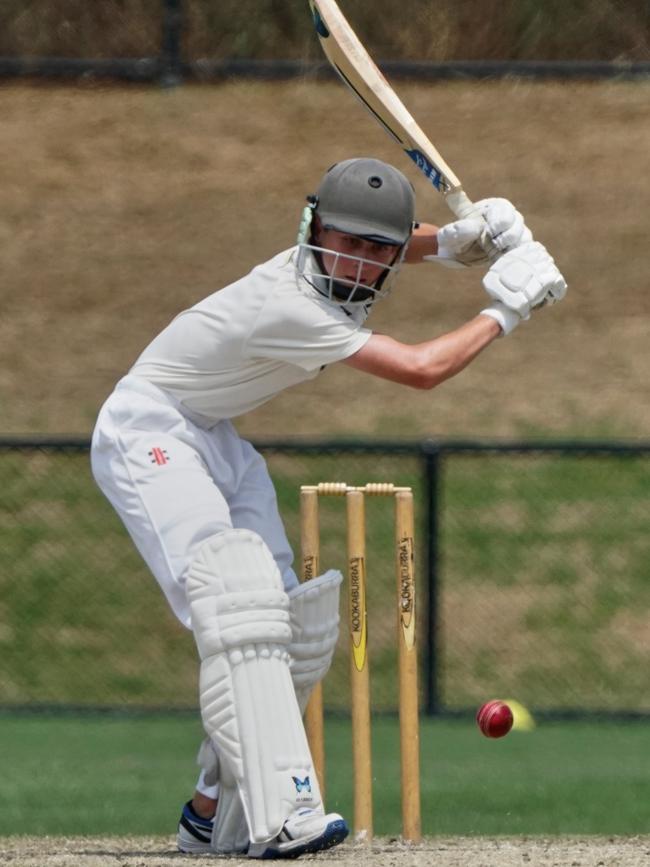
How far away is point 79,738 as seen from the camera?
802 cm

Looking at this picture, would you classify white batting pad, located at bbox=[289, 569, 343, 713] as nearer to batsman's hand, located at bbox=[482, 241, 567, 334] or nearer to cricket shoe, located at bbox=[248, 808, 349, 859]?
cricket shoe, located at bbox=[248, 808, 349, 859]

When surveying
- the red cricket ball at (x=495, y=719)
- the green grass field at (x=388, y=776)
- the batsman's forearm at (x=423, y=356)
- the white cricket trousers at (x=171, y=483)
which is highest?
the batsman's forearm at (x=423, y=356)

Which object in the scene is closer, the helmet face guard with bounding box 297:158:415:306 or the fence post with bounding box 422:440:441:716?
the helmet face guard with bounding box 297:158:415:306

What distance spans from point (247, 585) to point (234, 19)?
10.9 m

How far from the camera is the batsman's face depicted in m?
5.06

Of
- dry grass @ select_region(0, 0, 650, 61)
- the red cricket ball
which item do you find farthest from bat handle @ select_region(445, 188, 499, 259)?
dry grass @ select_region(0, 0, 650, 61)

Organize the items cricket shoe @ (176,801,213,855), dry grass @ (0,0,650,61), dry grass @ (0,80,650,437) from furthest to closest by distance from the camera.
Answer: dry grass @ (0,0,650,61)
dry grass @ (0,80,650,437)
cricket shoe @ (176,801,213,855)

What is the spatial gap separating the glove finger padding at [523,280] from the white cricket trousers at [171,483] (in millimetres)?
896

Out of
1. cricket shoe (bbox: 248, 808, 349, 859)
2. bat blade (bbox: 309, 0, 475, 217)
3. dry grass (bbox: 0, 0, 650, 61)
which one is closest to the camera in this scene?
cricket shoe (bbox: 248, 808, 349, 859)

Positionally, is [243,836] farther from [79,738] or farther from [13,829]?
[79,738]

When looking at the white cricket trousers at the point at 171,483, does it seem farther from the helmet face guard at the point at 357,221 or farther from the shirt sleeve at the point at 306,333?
the helmet face guard at the point at 357,221

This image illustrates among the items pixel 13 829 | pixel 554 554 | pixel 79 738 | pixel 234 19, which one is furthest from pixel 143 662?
pixel 234 19

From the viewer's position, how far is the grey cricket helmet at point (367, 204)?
5.04 metres

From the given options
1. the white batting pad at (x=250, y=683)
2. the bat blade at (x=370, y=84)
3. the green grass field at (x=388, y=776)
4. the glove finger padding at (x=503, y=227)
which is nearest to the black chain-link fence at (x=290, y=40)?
the green grass field at (x=388, y=776)
